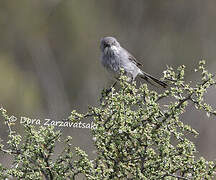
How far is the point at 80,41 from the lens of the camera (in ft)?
39.4

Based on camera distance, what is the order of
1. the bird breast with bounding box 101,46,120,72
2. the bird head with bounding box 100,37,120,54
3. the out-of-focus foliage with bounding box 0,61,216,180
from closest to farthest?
the out-of-focus foliage with bounding box 0,61,216,180, the bird breast with bounding box 101,46,120,72, the bird head with bounding box 100,37,120,54

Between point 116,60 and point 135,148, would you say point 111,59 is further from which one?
point 135,148

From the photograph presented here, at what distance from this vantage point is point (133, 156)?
2.12m

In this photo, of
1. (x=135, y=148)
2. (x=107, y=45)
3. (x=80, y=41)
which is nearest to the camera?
(x=135, y=148)

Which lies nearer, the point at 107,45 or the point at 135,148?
the point at 135,148

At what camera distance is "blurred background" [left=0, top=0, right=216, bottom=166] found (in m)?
10.7

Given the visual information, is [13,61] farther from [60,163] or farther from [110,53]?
[60,163]

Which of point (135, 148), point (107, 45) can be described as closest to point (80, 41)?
point (107, 45)

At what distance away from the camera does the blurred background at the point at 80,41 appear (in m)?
10.7

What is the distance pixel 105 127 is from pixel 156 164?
10.4 inches

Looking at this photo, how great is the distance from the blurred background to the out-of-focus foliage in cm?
758

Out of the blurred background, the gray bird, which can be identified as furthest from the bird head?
the blurred background

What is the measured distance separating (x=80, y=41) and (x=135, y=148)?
10027 millimetres

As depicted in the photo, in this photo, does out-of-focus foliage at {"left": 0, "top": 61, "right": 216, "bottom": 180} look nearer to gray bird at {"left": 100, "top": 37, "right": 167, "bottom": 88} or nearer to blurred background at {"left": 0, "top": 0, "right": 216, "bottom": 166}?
gray bird at {"left": 100, "top": 37, "right": 167, "bottom": 88}
